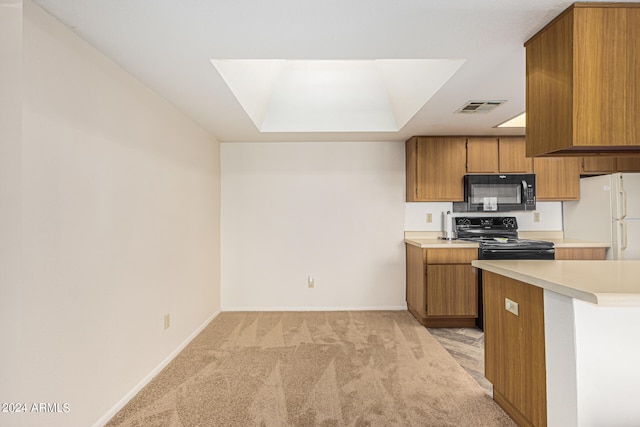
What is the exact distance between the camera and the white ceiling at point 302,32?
171 centimetres

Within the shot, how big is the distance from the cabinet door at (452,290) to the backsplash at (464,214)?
0.88 metres

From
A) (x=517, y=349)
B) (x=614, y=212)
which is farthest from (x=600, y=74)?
(x=614, y=212)

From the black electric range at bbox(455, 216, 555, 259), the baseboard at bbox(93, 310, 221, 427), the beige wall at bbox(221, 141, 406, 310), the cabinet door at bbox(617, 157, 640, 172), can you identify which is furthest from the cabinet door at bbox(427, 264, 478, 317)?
the baseboard at bbox(93, 310, 221, 427)

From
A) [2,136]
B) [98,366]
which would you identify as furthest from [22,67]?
[98,366]

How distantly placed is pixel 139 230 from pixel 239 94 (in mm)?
1336

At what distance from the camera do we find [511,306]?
6.85 ft

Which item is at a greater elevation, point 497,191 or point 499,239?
point 497,191

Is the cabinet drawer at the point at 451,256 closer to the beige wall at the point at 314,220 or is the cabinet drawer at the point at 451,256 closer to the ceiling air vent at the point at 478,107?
the beige wall at the point at 314,220

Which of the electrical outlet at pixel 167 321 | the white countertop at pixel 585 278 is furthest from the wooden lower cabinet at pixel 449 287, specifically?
the electrical outlet at pixel 167 321

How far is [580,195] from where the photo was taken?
438 cm

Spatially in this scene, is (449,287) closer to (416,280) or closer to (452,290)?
(452,290)

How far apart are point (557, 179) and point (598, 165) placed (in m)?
0.47

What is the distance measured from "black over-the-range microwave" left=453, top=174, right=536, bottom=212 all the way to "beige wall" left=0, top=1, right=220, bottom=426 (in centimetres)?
323

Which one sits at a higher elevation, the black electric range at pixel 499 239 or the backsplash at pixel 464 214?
the backsplash at pixel 464 214
